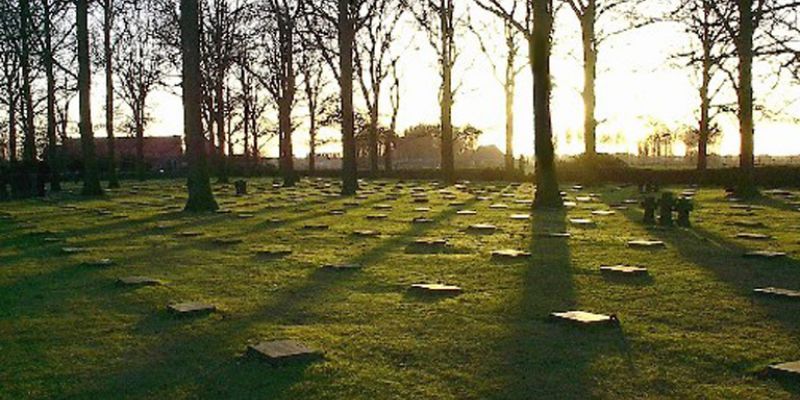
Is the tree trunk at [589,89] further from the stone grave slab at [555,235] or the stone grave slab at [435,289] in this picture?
the stone grave slab at [435,289]

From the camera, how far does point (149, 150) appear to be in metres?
80.4

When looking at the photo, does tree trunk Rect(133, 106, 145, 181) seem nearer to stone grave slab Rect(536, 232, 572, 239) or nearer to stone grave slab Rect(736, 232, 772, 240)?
stone grave slab Rect(536, 232, 572, 239)

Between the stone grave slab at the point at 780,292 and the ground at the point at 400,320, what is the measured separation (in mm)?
189

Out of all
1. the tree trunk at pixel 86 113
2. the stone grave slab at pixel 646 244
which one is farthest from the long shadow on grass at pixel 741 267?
the tree trunk at pixel 86 113

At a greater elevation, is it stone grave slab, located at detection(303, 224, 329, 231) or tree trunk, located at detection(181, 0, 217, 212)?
tree trunk, located at detection(181, 0, 217, 212)

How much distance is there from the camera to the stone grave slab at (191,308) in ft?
19.0

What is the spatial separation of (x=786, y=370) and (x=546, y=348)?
4.15ft

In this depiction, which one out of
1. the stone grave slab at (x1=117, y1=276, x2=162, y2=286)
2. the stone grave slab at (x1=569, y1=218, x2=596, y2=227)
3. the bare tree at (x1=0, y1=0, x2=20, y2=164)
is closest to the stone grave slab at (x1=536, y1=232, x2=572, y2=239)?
the stone grave slab at (x1=569, y1=218, x2=596, y2=227)

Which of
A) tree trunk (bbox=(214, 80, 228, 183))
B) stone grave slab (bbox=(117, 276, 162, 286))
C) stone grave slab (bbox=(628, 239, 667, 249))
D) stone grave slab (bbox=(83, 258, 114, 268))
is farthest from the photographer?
tree trunk (bbox=(214, 80, 228, 183))

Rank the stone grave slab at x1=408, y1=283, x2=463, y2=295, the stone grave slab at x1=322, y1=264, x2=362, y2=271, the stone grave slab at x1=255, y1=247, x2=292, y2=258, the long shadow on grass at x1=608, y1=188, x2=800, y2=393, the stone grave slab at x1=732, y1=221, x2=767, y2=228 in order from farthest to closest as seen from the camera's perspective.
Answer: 1. the stone grave slab at x1=732, y1=221, x2=767, y2=228
2. the stone grave slab at x1=255, y1=247, x2=292, y2=258
3. the stone grave slab at x1=322, y1=264, x2=362, y2=271
4. the stone grave slab at x1=408, y1=283, x2=463, y2=295
5. the long shadow on grass at x1=608, y1=188, x2=800, y2=393

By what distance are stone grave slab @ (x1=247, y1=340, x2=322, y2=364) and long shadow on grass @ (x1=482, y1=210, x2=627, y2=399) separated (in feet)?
3.29

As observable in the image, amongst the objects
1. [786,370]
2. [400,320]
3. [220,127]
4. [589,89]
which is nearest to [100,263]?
[400,320]

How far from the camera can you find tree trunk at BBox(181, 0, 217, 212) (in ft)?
58.2

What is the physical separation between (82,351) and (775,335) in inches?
165
